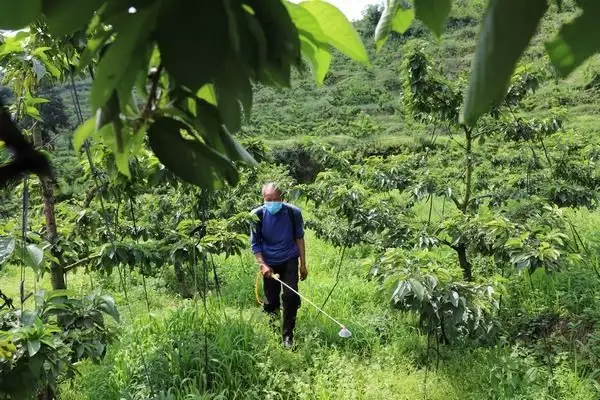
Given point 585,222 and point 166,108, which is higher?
point 166,108

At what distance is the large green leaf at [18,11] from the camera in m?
0.33

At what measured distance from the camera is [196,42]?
0.30 metres

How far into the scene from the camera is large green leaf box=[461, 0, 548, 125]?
0.24m

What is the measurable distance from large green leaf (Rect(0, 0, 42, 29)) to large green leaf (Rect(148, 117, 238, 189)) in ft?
0.33

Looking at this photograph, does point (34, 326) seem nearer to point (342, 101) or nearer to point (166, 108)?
point (166, 108)

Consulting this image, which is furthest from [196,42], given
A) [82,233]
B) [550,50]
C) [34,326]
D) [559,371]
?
[559,371]

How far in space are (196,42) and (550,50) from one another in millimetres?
216

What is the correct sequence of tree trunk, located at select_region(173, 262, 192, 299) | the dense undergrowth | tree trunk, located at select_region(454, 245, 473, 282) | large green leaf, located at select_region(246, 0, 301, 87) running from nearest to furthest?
large green leaf, located at select_region(246, 0, 301, 87) < the dense undergrowth < tree trunk, located at select_region(454, 245, 473, 282) < tree trunk, located at select_region(173, 262, 192, 299)

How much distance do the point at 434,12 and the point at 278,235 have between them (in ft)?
10.7

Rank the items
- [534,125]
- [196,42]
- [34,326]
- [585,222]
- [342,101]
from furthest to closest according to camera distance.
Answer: [342,101] < [585,222] < [534,125] < [34,326] < [196,42]

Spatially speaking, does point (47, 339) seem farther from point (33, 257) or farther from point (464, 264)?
point (464, 264)

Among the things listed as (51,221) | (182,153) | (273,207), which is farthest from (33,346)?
(273,207)

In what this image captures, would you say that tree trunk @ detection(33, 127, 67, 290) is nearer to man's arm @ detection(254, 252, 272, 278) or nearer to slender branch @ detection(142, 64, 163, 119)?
man's arm @ detection(254, 252, 272, 278)

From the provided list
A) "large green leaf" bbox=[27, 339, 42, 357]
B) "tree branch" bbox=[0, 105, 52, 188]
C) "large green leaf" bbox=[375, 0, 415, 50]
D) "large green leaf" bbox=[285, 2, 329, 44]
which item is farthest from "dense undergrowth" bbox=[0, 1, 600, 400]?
"tree branch" bbox=[0, 105, 52, 188]
